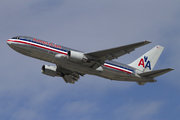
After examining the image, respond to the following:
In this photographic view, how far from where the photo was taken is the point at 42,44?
39.3 metres

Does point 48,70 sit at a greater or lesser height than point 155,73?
lesser

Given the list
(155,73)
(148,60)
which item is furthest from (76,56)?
(148,60)

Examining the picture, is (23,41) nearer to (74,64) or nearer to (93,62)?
(74,64)

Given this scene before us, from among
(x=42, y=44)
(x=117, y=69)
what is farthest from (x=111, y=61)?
(x=42, y=44)

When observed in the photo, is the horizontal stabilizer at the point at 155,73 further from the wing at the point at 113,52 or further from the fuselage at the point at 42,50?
the fuselage at the point at 42,50

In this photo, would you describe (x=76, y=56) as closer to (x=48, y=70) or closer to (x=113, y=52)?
(x=113, y=52)

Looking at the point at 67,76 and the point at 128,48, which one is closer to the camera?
the point at 128,48

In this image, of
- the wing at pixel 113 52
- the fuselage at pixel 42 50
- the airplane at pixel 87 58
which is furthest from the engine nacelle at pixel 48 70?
the wing at pixel 113 52

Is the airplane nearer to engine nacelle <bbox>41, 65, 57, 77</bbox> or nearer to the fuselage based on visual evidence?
the fuselage

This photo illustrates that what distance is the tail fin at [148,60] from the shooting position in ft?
159

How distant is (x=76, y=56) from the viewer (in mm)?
38531

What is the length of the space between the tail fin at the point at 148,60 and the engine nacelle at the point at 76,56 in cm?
1239

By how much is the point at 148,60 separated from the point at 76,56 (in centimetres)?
1739

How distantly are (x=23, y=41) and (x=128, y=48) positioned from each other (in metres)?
15.0
